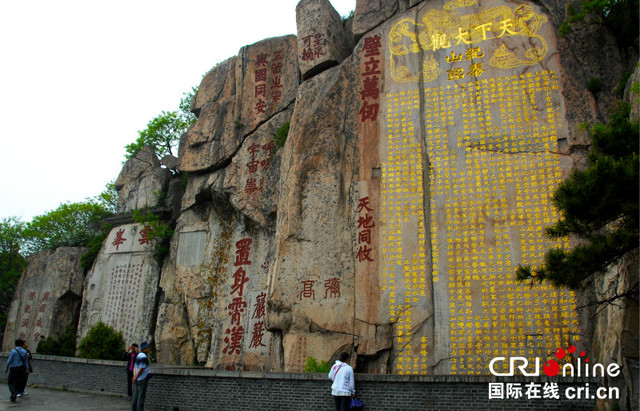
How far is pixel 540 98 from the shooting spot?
9.81 m

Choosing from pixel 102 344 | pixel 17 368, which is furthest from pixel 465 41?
pixel 102 344

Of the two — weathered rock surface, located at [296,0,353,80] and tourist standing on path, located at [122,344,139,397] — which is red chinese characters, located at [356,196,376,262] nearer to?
weathered rock surface, located at [296,0,353,80]

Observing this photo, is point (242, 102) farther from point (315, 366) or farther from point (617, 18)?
point (617, 18)

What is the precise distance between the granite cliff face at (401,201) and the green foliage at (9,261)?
5.98 meters

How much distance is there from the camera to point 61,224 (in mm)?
17281

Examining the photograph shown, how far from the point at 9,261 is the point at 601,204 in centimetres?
1767

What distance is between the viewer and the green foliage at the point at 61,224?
16469 mm

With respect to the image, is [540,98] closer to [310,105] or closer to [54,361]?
[310,105]

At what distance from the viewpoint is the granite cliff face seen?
8883 mm

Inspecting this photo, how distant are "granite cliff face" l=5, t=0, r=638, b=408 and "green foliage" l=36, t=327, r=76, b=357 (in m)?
1.59

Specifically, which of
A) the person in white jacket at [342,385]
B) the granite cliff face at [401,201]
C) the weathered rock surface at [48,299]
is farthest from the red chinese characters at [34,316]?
the person in white jacket at [342,385]

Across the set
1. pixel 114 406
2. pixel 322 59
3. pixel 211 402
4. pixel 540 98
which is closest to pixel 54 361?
pixel 114 406

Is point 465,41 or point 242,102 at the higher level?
point 465,41

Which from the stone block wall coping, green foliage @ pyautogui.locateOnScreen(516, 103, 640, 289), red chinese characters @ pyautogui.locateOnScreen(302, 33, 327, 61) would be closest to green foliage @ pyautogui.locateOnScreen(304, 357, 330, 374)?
the stone block wall coping
